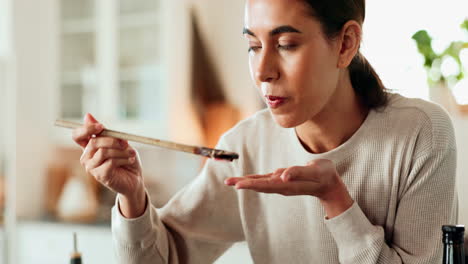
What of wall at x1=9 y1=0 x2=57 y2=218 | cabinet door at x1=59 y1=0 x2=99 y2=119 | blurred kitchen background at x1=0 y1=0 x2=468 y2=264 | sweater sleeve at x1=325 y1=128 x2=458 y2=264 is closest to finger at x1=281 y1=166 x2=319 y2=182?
sweater sleeve at x1=325 y1=128 x2=458 y2=264

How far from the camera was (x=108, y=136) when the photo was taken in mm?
1054

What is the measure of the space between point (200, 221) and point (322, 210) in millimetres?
315

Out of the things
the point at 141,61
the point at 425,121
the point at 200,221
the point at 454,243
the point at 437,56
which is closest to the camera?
the point at 454,243

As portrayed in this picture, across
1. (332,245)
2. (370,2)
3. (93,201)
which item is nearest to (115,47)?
(93,201)

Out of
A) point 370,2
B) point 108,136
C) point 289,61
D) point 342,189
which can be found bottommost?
point 342,189

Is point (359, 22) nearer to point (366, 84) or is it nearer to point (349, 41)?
point (349, 41)

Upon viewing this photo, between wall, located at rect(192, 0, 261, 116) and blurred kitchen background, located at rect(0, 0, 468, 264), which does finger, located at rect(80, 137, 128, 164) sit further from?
wall, located at rect(192, 0, 261, 116)

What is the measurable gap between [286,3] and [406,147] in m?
0.40

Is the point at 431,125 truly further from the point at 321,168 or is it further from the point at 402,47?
the point at 402,47

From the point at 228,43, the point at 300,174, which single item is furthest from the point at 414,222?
the point at 228,43

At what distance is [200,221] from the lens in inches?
52.5

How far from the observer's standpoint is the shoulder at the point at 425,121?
110 cm

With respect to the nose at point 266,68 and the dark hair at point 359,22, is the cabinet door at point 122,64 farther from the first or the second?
the nose at point 266,68

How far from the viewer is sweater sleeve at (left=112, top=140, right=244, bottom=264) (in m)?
1.28
